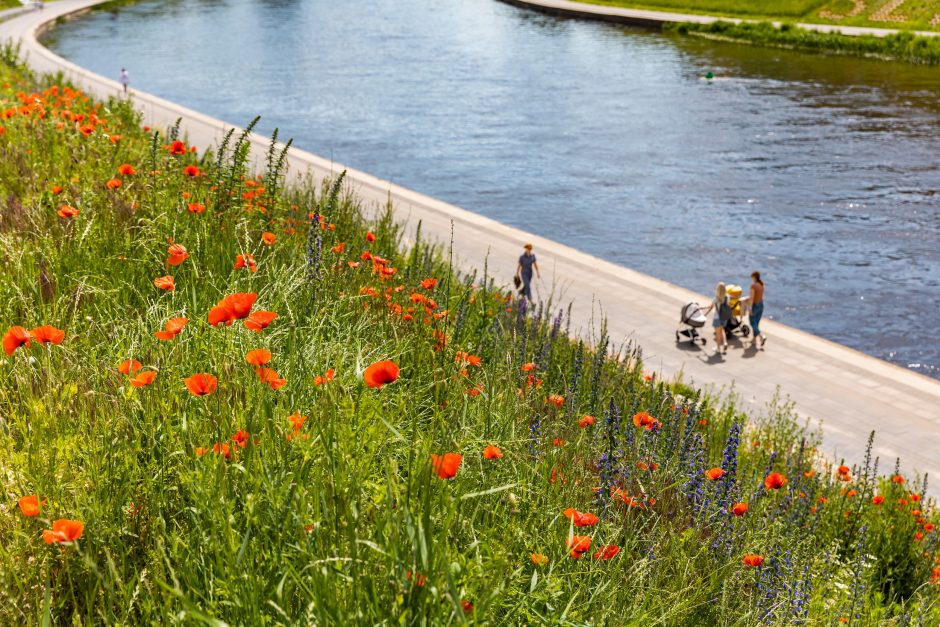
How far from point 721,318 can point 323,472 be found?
10717 mm

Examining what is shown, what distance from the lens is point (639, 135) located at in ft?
103

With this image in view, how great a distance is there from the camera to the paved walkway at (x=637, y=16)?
164 ft

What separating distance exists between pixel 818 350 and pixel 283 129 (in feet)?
71.0

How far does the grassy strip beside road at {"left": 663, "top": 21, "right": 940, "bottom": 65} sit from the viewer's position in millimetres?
45438

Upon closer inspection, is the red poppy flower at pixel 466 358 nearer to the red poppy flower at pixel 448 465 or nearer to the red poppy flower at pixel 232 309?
the red poppy flower at pixel 232 309

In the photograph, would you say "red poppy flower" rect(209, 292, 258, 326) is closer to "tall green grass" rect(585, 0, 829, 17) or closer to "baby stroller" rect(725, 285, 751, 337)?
"baby stroller" rect(725, 285, 751, 337)

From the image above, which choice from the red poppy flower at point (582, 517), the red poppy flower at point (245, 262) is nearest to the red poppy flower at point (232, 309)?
the red poppy flower at point (245, 262)

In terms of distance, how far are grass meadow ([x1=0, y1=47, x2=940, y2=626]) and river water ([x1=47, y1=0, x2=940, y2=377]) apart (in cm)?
1151

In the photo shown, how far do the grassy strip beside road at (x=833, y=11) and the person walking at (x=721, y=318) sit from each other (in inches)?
1676

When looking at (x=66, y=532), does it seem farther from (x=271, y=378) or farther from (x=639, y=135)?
(x=639, y=135)

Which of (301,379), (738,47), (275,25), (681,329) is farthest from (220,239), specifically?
(275,25)

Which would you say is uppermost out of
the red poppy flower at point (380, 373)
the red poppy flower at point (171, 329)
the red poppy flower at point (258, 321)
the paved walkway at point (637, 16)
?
the paved walkway at point (637, 16)

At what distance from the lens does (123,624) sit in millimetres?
3311

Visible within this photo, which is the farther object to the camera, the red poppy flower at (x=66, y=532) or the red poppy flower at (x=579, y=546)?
the red poppy flower at (x=579, y=546)
